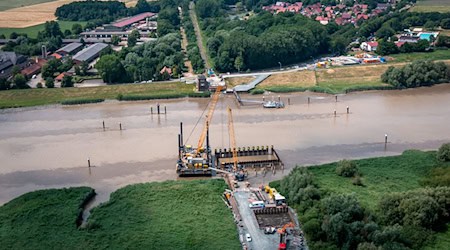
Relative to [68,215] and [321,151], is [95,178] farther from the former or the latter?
[321,151]

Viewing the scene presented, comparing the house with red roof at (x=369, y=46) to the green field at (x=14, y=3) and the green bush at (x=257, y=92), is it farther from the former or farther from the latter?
the green field at (x=14, y=3)

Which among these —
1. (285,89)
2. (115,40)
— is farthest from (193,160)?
(115,40)

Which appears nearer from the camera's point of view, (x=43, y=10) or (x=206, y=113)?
(x=206, y=113)

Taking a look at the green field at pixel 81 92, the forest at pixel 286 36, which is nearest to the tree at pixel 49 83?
the green field at pixel 81 92

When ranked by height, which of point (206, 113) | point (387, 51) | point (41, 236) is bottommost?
point (41, 236)

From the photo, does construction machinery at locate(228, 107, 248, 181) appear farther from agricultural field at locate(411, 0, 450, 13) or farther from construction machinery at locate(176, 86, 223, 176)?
agricultural field at locate(411, 0, 450, 13)

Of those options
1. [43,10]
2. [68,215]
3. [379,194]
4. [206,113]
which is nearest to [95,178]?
[68,215]

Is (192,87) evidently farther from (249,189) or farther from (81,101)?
(249,189)
